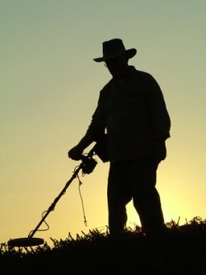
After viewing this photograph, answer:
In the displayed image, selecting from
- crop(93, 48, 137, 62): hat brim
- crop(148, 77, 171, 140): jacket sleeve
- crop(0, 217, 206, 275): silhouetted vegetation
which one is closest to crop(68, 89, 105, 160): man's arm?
crop(93, 48, 137, 62): hat brim

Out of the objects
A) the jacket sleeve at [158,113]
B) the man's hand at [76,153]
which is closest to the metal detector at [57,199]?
the man's hand at [76,153]

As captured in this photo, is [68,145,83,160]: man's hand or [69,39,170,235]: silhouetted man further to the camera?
[68,145,83,160]: man's hand

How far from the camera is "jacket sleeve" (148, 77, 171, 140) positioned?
693cm

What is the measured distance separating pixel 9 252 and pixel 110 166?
177cm

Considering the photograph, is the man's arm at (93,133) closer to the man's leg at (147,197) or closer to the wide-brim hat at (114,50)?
the wide-brim hat at (114,50)

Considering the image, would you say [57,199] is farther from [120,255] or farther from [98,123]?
[120,255]

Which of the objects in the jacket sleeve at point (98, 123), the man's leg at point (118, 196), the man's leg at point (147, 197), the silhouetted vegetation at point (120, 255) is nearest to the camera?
the silhouetted vegetation at point (120, 255)

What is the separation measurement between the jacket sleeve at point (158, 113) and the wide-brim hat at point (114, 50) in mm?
472

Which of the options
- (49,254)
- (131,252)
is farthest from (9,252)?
(131,252)

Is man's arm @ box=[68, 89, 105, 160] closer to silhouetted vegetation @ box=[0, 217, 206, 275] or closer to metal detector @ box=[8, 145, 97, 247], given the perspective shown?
metal detector @ box=[8, 145, 97, 247]

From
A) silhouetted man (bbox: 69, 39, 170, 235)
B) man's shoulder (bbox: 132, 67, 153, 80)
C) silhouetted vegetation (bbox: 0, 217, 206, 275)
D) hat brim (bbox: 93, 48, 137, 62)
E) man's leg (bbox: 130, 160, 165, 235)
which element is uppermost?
hat brim (bbox: 93, 48, 137, 62)

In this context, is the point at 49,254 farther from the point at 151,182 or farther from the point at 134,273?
the point at 151,182

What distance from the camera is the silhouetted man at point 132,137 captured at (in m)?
6.91

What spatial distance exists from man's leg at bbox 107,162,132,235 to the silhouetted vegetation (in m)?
0.99
